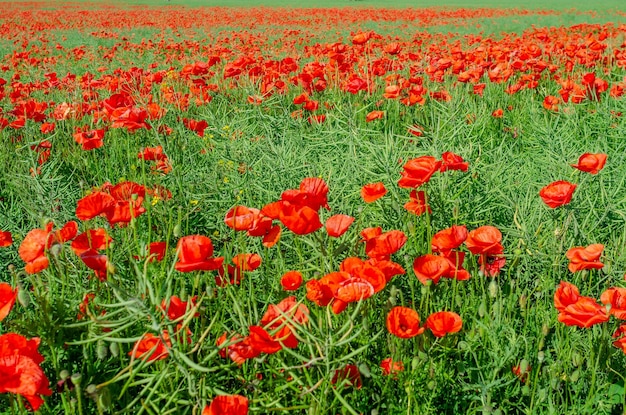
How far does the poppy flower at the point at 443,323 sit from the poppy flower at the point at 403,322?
0.22 feet

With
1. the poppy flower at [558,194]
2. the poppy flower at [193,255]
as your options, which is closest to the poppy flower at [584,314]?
the poppy flower at [558,194]

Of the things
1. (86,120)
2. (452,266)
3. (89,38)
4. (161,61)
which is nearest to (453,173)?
(452,266)

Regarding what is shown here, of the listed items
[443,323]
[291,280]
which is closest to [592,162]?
[443,323]

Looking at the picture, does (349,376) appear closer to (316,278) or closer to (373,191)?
(316,278)

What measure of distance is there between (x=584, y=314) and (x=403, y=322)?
383 millimetres

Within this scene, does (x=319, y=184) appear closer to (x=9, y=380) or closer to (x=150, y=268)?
(x=150, y=268)

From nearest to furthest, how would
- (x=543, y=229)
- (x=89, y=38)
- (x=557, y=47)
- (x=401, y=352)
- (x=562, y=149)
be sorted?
(x=401, y=352) → (x=543, y=229) → (x=562, y=149) → (x=557, y=47) → (x=89, y=38)

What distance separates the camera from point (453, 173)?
2428 millimetres

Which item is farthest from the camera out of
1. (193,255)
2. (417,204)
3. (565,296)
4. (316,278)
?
(417,204)

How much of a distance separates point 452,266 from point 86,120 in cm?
342

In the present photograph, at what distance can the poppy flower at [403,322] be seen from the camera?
1265mm

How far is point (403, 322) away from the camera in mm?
1290

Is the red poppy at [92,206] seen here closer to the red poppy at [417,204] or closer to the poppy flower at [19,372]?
the poppy flower at [19,372]

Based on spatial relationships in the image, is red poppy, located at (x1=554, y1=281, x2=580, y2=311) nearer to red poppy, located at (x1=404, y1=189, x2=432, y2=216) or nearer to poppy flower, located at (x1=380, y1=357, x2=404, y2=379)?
poppy flower, located at (x1=380, y1=357, x2=404, y2=379)
